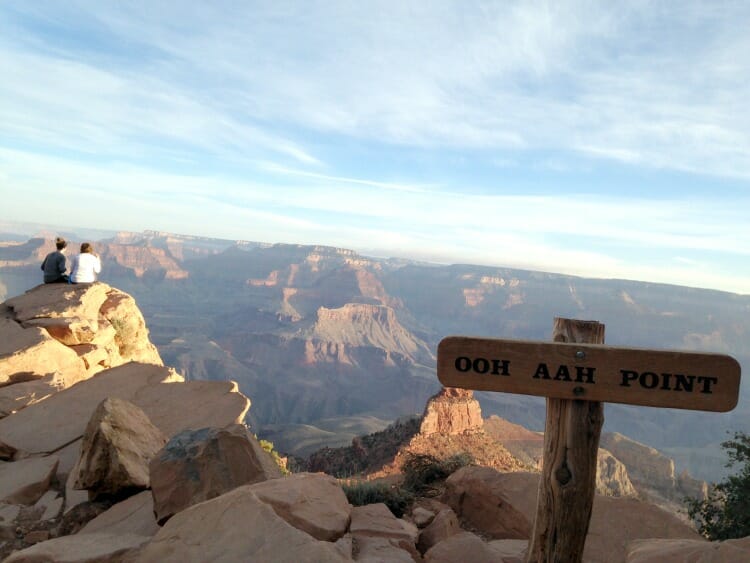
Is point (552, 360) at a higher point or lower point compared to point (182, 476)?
higher

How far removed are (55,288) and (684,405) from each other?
42.5 ft

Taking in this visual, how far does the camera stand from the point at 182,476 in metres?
4.49

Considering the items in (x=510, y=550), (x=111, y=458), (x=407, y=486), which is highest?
(x=111, y=458)

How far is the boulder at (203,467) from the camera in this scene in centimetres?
438

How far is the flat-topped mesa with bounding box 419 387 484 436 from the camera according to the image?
35.3 m

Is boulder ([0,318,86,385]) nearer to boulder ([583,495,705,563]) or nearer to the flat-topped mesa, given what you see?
boulder ([583,495,705,563])

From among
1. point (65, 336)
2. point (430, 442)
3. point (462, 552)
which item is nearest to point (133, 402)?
point (65, 336)

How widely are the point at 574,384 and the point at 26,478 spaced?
5861mm

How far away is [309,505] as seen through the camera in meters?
3.83

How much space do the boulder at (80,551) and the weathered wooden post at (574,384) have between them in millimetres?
2517

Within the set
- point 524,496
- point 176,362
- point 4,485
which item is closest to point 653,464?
point 524,496

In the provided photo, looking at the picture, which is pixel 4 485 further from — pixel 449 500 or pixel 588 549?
pixel 588 549

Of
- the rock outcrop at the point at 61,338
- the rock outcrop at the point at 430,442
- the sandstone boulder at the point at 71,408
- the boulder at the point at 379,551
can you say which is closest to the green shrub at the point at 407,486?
the boulder at the point at 379,551

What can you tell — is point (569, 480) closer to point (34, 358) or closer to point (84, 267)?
point (34, 358)
